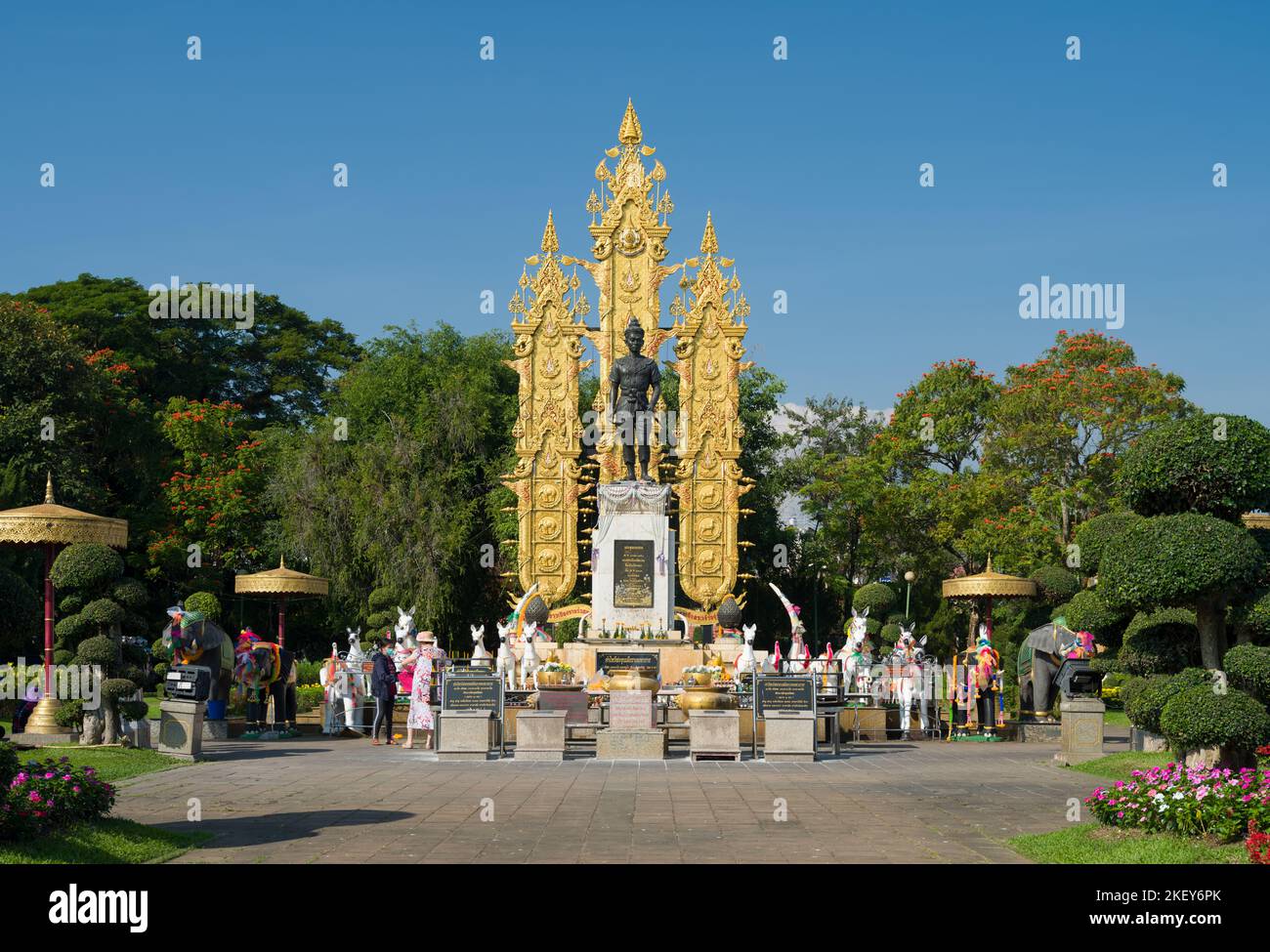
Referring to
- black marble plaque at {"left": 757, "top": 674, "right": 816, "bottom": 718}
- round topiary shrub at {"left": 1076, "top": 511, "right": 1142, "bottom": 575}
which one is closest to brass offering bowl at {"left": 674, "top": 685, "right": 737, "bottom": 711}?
black marble plaque at {"left": 757, "top": 674, "right": 816, "bottom": 718}

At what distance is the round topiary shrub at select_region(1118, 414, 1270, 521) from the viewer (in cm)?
1565

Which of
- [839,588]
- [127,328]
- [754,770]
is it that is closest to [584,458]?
[839,588]

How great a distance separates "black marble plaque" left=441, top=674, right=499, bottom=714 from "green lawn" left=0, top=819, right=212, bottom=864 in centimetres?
1100

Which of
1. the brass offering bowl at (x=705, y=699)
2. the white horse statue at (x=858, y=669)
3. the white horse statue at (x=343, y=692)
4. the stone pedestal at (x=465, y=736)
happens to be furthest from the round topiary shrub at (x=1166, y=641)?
the white horse statue at (x=343, y=692)

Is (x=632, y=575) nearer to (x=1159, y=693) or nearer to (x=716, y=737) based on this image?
(x=716, y=737)

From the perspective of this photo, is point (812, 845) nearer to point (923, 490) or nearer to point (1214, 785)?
point (1214, 785)

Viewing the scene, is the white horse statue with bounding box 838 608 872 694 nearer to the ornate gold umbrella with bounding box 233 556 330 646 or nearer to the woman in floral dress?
the woman in floral dress

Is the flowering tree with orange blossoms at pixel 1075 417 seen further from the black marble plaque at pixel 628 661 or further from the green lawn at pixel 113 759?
the green lawn at pixel 113 759

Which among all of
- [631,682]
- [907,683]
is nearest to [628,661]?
[631,682]

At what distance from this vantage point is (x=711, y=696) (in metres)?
27.4

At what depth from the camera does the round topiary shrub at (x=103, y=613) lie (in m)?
25.8

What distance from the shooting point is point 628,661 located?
107 ft

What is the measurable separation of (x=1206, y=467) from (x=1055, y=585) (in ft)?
69.3

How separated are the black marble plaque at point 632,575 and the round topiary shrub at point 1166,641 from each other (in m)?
22.7
